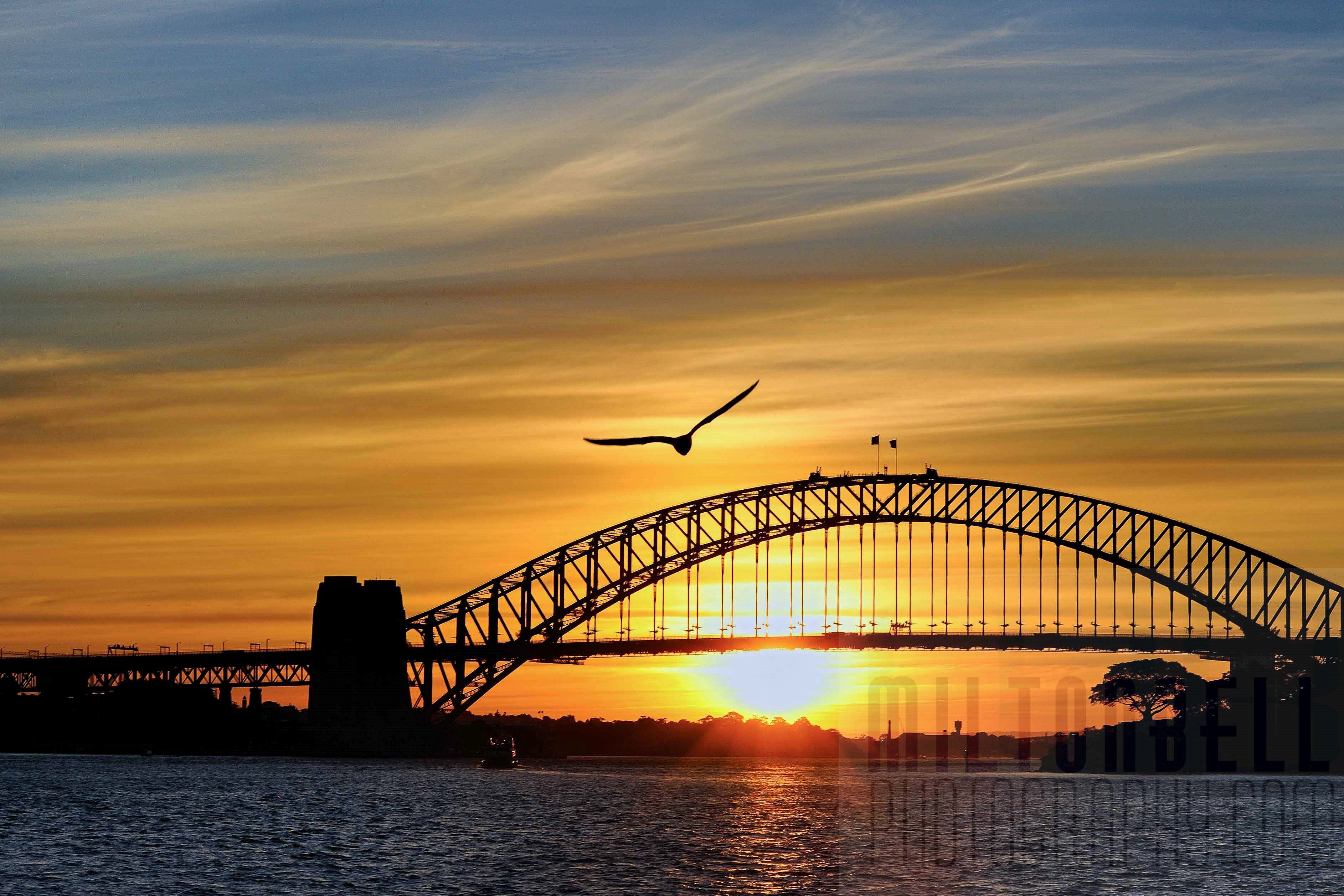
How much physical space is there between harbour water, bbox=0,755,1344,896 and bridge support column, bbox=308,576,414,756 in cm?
1526

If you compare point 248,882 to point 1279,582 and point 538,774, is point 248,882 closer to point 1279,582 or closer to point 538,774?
point 538,774

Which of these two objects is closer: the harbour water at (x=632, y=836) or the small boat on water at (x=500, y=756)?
the harbour water at (x=632, y=836)

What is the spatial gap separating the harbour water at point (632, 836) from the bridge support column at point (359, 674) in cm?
1526

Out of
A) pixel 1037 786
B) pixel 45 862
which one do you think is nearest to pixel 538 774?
pixel 1037 786

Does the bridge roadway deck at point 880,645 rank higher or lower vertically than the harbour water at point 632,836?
higher

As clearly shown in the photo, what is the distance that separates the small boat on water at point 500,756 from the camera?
151625mm

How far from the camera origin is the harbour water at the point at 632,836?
6300cm

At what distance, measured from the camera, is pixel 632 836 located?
79312mm

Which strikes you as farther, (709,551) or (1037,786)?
(709,551)

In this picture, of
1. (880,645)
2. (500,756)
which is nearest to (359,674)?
(500,756)

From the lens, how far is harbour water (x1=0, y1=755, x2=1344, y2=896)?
207ft

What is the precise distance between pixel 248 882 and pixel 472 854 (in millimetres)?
11002

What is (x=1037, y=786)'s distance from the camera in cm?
13788

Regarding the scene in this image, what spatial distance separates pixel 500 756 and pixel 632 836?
246 feet
